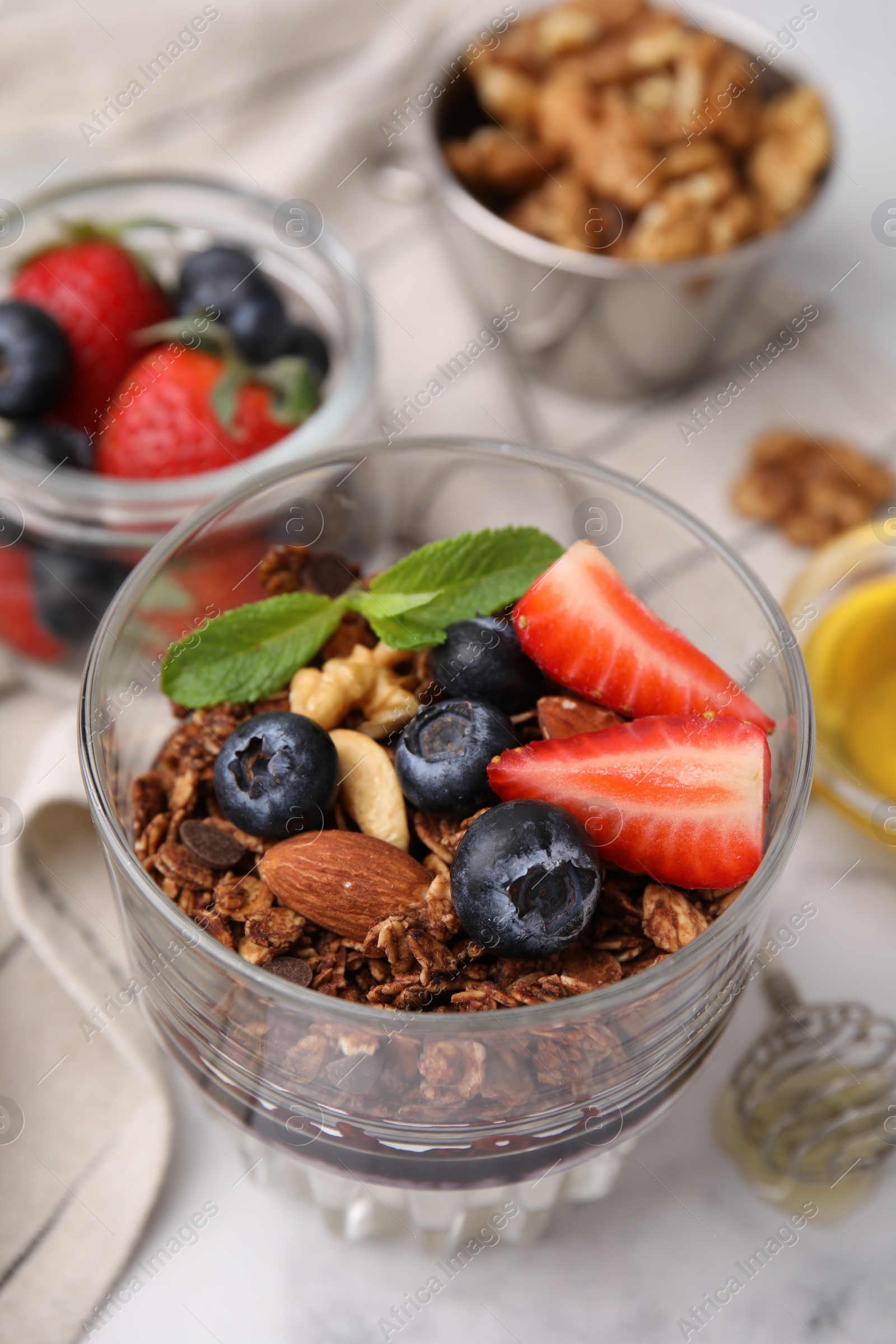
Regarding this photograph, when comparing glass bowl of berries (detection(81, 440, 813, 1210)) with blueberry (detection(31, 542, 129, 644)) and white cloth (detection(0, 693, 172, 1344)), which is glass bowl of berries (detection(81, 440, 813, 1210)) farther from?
blueberry (detection(31, 542, 129, 644))

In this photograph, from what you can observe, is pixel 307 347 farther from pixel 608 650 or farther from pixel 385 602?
pixel 608 650

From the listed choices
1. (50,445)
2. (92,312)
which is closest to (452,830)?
(50,445)

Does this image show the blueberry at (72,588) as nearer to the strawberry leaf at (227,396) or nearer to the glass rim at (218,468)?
the glass rim at (218,468)

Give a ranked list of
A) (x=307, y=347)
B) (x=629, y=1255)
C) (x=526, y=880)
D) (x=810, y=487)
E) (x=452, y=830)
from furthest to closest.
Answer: (x=810, y=487), (x=307, y=347), (x=629, y=1255), (x=452, y=830), (x=526, y=880)

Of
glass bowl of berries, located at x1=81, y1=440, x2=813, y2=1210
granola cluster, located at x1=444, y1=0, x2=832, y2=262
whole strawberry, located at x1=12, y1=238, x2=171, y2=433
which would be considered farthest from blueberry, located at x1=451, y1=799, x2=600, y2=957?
granola cluster, located at x1=444, y1=0, x2=832, y2=262

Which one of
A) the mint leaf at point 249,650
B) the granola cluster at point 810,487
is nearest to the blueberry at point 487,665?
the mint leaf at point 249,650

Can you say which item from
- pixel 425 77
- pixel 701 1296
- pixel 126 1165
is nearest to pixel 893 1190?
pixel 701 1296
